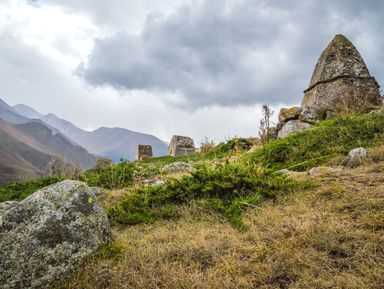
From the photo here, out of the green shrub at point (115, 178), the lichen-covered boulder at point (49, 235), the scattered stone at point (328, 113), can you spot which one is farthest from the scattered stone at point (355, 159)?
the scattered stone at point (328, 113)

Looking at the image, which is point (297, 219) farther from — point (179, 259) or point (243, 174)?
point (243, 174)

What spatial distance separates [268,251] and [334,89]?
446 inches

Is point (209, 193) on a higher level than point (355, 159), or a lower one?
lower

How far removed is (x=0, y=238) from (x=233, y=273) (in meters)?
2.12

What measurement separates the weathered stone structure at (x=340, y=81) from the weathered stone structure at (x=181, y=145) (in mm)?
9547

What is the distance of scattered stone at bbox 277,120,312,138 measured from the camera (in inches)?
455

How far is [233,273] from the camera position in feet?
8.55

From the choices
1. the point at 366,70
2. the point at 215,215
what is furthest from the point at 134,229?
the point at 366,70

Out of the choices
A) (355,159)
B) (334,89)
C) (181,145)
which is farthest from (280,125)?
(181,145)

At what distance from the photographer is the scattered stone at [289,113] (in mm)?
12344

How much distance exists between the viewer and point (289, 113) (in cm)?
1302

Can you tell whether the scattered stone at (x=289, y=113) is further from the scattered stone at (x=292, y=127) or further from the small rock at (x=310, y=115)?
the small rock at (x=310, y=115)

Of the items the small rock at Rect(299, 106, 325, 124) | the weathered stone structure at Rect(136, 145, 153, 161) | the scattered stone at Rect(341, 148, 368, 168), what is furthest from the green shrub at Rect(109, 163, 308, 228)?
the weathered stone structure at Rect(136, 145, 153, 161)

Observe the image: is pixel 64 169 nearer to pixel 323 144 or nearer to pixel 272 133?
pixel 272 133
